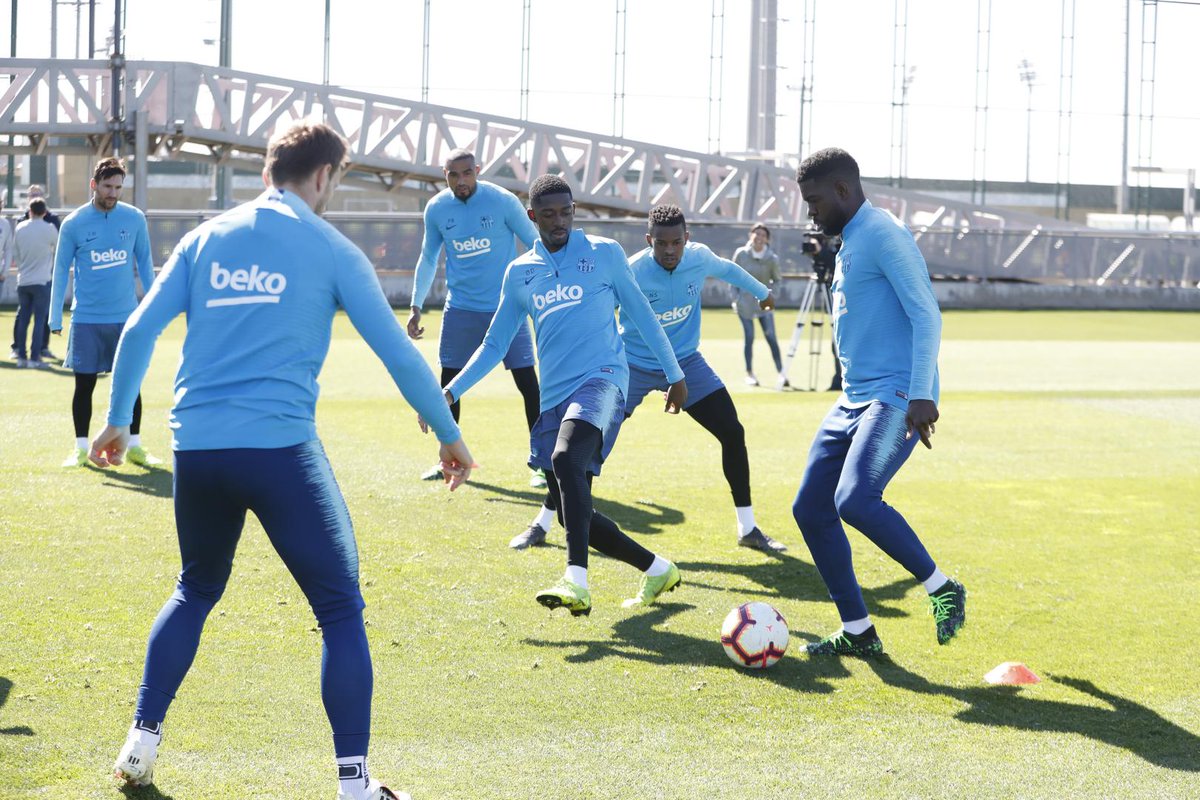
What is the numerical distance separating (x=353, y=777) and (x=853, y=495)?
232 cm

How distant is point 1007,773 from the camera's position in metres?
4.38

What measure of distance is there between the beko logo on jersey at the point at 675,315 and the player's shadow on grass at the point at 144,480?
11.1 ft

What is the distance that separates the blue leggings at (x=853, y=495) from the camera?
17.6ft

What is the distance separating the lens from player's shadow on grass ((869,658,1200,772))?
462 cm

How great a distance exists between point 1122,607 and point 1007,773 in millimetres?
2490

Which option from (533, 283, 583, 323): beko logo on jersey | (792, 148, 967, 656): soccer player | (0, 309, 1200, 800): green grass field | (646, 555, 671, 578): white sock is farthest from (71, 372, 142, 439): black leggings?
(792, 148, 967, 656): soccer player

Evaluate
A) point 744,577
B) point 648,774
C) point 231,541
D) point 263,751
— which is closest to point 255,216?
point 231,541

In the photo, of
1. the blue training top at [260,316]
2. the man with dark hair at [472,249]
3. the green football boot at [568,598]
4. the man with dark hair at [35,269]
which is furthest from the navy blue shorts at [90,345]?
the man with dark hair at [35,269]

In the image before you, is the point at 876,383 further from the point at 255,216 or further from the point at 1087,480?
the point at 1087,480

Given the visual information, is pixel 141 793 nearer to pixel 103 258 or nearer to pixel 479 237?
pixel 479 237

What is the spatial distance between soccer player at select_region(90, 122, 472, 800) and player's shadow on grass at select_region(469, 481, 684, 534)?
13.9 ft

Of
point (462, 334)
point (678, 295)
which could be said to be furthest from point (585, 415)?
point (462, 334)

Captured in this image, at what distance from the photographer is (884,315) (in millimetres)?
5465

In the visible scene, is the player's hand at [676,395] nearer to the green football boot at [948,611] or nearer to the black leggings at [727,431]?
the black leggings at [727,431]
